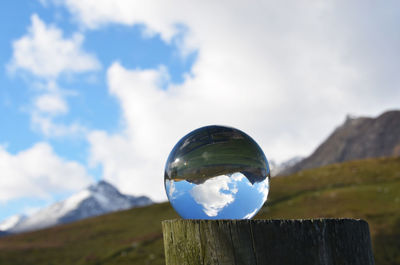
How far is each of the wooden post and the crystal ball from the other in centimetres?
63

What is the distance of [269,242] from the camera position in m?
2.82

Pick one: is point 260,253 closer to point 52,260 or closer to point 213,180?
point 213,180

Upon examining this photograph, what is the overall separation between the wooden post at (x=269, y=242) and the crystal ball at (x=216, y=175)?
63cm

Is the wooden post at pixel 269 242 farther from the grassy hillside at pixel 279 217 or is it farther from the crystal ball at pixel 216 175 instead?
the grassy hillside at pixel 279 217

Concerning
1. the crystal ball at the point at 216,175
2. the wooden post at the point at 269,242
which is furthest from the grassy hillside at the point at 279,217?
the wooden post at the point at 269,242

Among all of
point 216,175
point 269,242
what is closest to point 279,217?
point 216,175

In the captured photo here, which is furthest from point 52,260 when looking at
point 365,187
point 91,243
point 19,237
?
point 365,187

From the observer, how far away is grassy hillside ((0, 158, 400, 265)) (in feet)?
82.6

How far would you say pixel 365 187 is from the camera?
1344 inches

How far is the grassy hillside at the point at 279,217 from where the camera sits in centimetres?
2517

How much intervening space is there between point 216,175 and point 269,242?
1.01m

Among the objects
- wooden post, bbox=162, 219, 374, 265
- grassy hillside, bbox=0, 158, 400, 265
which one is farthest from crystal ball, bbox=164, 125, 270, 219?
grassy hillside, bbox=0, 158, 400, 265

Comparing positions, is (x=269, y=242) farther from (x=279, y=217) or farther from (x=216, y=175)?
(x=279, y=217)

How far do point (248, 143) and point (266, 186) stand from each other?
1.75ft
